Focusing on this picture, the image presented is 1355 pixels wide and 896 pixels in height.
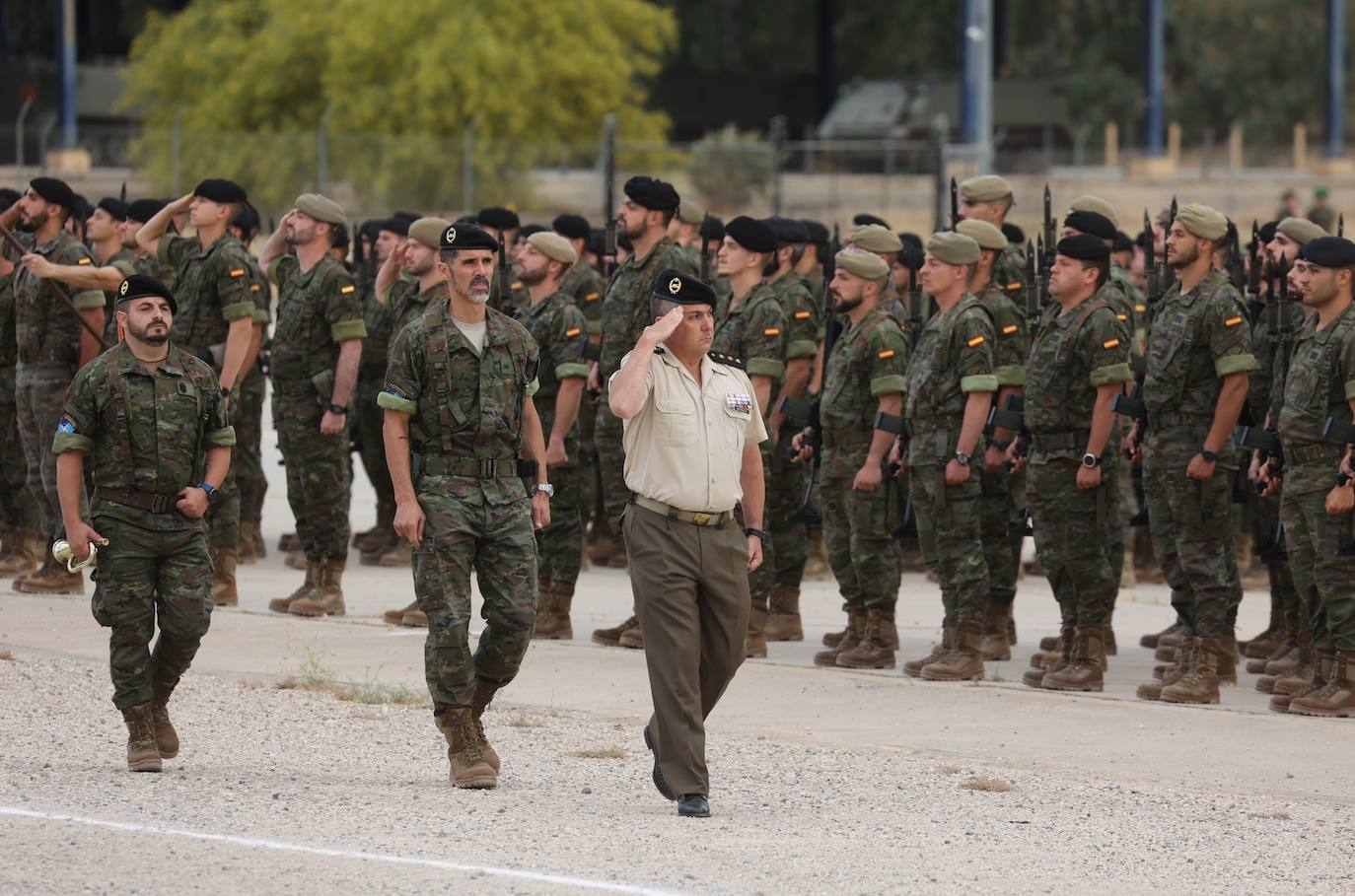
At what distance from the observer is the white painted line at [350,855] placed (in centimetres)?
702

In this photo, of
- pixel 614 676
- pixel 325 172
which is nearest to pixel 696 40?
pixel 325 172

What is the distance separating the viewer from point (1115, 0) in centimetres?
6788

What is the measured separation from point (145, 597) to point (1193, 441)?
15.9 feet

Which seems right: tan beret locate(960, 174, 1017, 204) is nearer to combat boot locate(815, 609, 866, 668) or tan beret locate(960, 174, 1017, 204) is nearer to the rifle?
combat boot locate(815, 609, 866, 668)

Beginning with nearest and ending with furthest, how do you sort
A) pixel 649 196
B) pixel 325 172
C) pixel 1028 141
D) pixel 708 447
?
pixel 708 447 < pixel 649 196 < pixel 325 172 < pixel 1028 141

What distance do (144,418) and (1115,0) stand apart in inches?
2460

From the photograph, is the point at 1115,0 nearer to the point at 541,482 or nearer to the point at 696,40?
the point at 696,40

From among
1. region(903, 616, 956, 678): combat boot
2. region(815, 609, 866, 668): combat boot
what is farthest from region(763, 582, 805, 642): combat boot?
region(903, 616, 956, 678): combat boot

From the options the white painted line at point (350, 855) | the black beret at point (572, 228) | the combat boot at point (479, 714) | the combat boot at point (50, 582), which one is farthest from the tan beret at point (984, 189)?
the white painted line at point (350, 855)

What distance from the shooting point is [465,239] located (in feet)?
27.8

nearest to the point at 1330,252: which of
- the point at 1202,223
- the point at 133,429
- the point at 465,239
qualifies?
the point at 1202,223

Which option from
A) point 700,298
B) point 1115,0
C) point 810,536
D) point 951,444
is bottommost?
point 810,536

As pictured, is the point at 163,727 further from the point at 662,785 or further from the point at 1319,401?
the point at 1319,401

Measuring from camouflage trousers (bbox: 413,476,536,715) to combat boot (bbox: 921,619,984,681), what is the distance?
3.25 m
